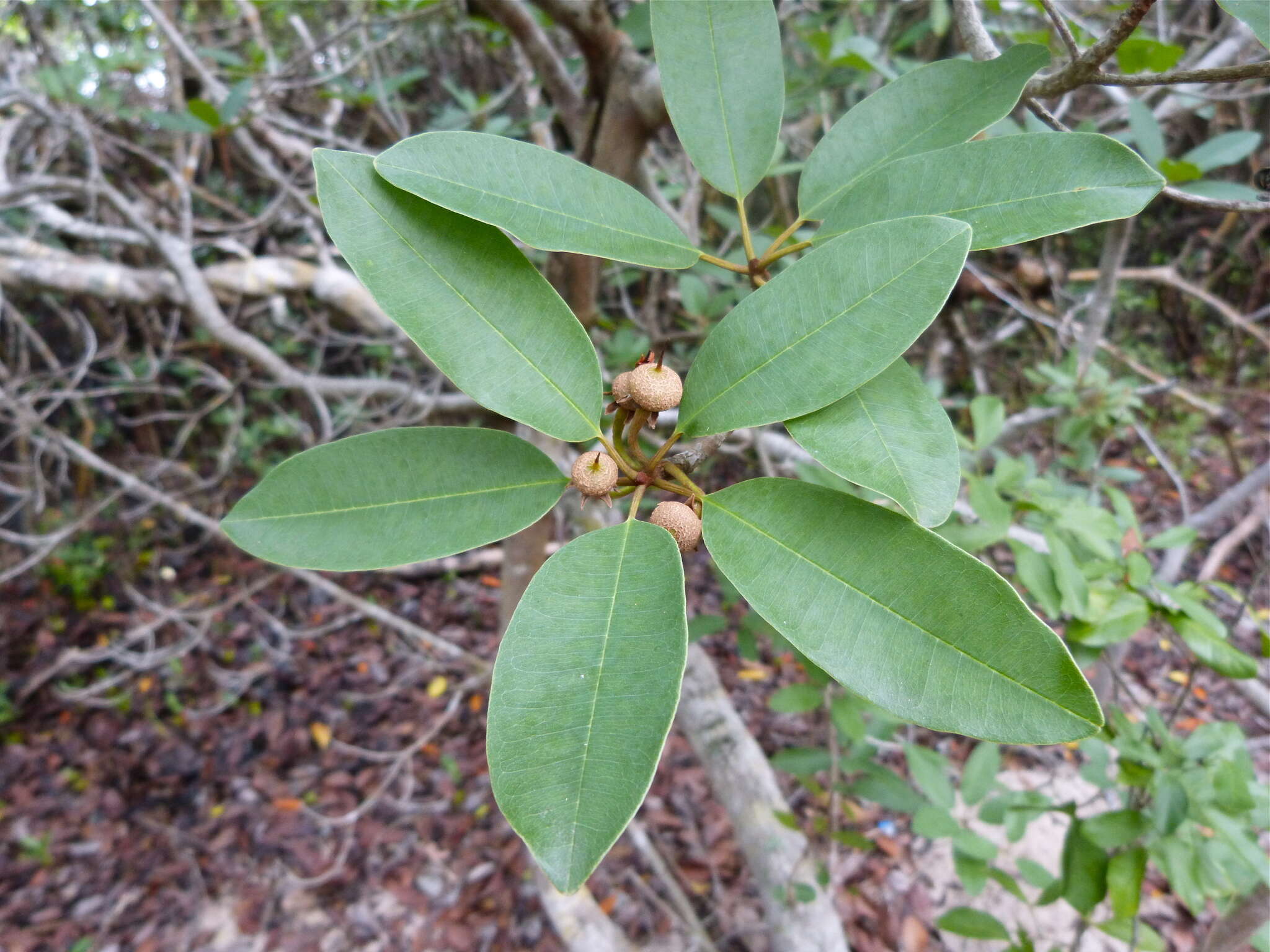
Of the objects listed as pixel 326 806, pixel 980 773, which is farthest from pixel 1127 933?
pixel 326 806

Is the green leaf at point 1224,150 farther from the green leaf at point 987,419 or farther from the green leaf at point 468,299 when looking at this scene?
the green leaf at point 468,299

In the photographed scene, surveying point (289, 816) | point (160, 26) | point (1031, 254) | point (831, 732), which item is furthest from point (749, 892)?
point (160, 26)

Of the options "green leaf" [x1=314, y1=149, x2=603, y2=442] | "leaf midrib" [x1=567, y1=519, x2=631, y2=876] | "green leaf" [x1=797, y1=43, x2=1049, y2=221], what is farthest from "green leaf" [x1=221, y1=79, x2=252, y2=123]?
"leaf midrib" [x1=567, y1=519, x2=631, y2=876]

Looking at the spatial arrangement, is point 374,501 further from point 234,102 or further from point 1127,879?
point 234,102

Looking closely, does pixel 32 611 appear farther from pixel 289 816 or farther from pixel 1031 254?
pixel 1031 254

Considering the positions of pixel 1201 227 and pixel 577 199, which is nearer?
pixel 577 199
